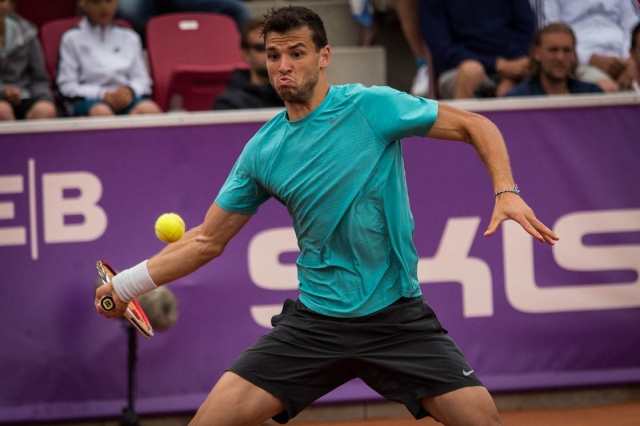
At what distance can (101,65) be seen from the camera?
8.11 metres

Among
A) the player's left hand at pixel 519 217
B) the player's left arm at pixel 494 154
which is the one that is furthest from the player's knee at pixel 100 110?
the player's left hand at pixel 519 217

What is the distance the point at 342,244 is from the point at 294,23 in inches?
33.2

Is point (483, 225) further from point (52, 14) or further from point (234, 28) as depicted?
point (52, 14)

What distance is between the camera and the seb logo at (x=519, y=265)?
671 centimetres

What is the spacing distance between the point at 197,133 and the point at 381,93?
263 centimetres

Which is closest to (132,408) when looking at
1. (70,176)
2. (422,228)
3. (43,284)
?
(43,284)

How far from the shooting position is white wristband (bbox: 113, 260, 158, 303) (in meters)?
4.41

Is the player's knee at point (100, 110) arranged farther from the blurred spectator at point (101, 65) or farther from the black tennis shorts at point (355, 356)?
the black tennis shorts at point (355, 356)

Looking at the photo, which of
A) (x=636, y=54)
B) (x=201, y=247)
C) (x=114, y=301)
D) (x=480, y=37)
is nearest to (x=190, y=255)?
(x=201, y=247)

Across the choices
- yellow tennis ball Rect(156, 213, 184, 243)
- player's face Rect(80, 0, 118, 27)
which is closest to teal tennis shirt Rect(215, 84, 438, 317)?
yellow tennis ball Rect(156, 213, 184, 243)

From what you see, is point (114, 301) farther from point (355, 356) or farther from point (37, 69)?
point (37, 69)

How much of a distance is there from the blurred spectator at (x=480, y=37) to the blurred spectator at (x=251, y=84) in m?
1.37

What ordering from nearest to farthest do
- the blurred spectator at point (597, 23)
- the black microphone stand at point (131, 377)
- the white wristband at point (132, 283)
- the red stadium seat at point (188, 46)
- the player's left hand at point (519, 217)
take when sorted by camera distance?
the player's left hand at point (519, 217), the white wristband at point (132, 283), the black microphone stand at point (131, 377), the blurred spectator at point (597, 23), the red stadium seat at point (188, 46)

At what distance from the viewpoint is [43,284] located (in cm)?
664
